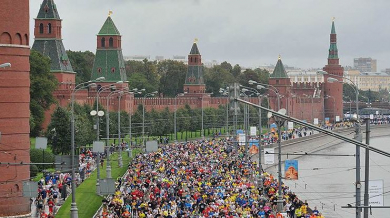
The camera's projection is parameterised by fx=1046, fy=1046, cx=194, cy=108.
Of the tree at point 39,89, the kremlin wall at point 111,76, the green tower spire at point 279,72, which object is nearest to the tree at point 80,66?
the kremlin wall at point 111,76

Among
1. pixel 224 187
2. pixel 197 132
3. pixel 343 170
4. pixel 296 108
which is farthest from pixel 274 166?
pixel 296 108

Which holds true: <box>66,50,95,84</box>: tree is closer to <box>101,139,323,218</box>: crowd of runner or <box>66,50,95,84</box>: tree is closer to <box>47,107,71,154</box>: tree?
<box>101,139,323,218</box>: crowd of runner

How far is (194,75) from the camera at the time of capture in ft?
522

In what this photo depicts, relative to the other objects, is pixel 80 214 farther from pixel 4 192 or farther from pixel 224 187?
pixel 224 187

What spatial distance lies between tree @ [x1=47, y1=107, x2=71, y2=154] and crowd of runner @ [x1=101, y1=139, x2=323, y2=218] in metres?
4.47

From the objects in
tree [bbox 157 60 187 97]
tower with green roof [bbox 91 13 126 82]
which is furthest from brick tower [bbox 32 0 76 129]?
tree [bbox 157 60 187 97]

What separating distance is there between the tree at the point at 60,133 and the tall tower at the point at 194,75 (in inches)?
3436

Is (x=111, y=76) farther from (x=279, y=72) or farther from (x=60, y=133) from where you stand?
(x=279, y=72)

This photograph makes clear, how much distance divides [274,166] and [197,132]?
31934mm

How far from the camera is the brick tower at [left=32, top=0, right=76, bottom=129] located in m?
101

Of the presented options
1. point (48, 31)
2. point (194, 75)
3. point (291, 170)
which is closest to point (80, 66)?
point (194, 75)

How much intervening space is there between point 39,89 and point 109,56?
38.7m

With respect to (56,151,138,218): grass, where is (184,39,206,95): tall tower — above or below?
above

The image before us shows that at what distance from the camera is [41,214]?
1729 inches
